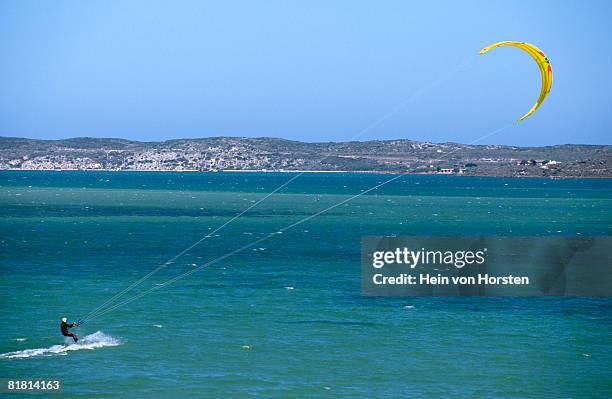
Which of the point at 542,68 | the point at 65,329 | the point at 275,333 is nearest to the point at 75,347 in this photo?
the point at 65,329

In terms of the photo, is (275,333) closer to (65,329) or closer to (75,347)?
(75,347)

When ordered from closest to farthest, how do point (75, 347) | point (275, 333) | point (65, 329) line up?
point (65, 329)
point (75, 347)
point (275, 333)

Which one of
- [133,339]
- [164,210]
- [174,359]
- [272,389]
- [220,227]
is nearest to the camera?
[272,389]

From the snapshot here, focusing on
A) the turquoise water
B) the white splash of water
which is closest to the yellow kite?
the turquoise water

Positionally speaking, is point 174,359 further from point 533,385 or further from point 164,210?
point 164,210

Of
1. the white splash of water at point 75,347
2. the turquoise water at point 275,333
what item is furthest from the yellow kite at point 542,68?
the white splash of water at point 75,347

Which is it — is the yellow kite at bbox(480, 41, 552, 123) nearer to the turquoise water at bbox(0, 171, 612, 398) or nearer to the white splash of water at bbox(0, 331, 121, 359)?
the turquoise water at bbox(0, 171, 612, 398)

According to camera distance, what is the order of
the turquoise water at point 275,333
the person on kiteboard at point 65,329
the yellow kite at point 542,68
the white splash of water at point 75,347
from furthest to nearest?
the yellow kite at point 542,68
the white splash of water at point 75,347
the person on kiteboard at point 65,329
the turquoise water at point 275,333

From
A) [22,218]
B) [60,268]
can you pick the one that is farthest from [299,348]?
[22,218]

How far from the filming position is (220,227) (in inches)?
2876

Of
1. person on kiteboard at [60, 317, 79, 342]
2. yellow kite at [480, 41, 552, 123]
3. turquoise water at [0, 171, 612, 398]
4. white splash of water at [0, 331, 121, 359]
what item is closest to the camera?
turquoise water at [0, 171, 612, 398]

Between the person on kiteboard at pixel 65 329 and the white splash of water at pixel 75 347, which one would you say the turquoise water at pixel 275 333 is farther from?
the person on kiteboard at pixel 65 329

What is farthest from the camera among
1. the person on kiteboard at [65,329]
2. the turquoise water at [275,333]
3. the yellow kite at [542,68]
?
the yellow kite at [542,68]

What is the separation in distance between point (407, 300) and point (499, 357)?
934 centimetres
